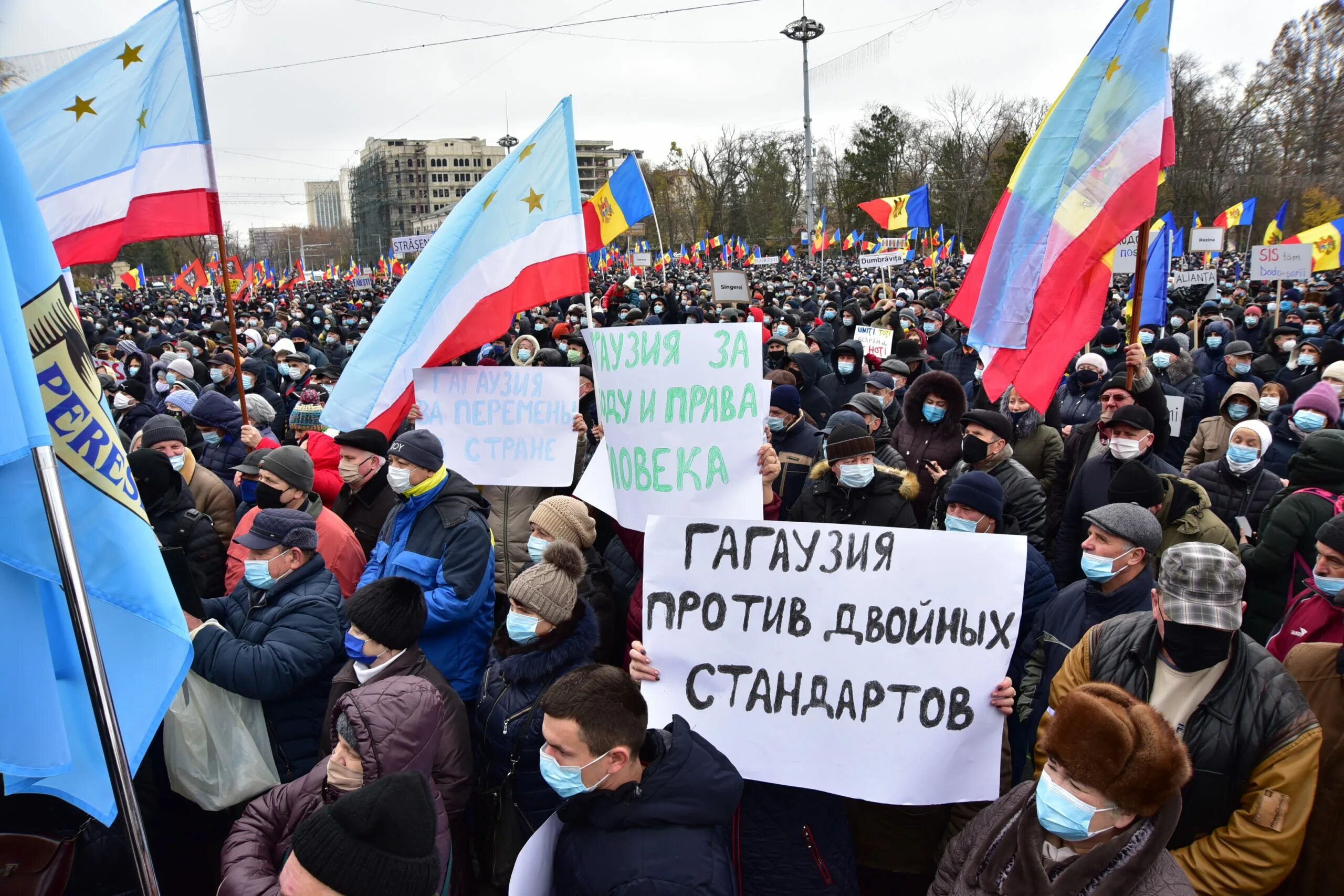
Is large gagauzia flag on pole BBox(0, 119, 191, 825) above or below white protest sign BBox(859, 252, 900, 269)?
below

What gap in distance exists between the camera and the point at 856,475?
4.34m

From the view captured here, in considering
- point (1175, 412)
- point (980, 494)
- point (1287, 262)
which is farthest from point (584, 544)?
point (1287, 262)

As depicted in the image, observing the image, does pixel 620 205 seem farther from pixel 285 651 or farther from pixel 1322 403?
pixel 285 651

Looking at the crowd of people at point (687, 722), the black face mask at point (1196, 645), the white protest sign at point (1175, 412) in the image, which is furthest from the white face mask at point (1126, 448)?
the white protest sign at point (1175, 412)

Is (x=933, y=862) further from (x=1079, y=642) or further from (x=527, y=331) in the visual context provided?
(x=527, y=331)

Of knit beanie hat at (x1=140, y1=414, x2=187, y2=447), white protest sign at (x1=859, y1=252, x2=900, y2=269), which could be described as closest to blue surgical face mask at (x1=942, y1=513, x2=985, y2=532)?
knit beanie hat at (x1=140, y1=414, x2=187, y2=447)

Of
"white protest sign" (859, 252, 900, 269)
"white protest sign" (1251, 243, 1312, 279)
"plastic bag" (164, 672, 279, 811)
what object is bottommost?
"plastic bag" (164, 672, 279, 811)

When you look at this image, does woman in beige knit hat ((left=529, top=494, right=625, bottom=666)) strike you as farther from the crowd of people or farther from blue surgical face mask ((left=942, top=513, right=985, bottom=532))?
blue surgical face mask ((left=942, top=513, right=985, bottom=532))

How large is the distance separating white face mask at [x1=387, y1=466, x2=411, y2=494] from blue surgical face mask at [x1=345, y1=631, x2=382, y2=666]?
1.11 m

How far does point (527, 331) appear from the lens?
584 inches

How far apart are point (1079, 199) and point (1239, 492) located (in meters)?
2.05

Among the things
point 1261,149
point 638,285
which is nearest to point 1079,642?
point 638,285

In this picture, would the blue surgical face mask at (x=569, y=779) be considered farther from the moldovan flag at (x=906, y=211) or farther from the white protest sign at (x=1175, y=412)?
the moldovan flag at (x=906, y=211)

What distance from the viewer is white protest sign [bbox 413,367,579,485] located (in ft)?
17.2
